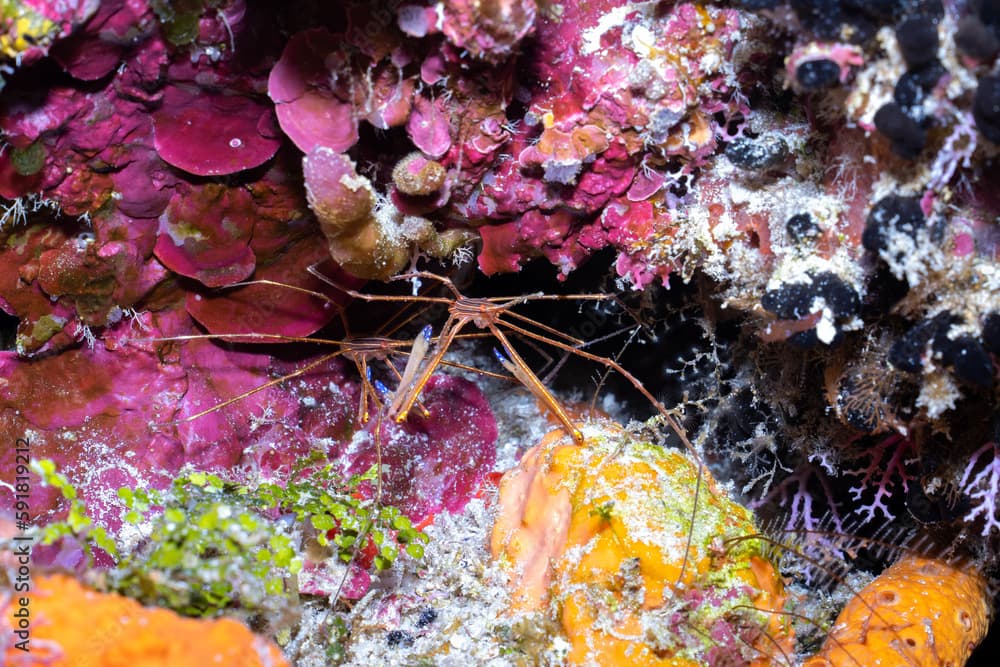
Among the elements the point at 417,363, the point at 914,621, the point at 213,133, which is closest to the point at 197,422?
the point at 417,363

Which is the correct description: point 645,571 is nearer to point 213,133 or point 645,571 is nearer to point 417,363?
point 417,363

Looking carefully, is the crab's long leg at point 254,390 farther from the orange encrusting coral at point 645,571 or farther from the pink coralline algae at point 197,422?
the orange encrusting coral at point 645,571

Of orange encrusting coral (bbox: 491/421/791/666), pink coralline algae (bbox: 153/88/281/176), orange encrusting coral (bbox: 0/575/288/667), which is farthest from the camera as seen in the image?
pink coralline algae (bbox: 153/88/281/176)

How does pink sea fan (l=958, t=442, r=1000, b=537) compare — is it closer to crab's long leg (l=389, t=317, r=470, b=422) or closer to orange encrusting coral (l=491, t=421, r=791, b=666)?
orange encrusting coral (l=491, t=421, r=791, b=666)

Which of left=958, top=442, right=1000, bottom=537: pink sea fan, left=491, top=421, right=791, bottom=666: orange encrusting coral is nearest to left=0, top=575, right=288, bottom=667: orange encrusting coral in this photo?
left=491, top=421, right=791, bottom=666: orange encrusting coral

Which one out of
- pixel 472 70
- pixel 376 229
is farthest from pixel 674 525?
pixel 472 70

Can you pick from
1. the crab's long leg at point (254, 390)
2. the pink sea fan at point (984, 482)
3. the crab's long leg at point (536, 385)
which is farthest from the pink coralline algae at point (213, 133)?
the pink sea fan at point (984, 482)

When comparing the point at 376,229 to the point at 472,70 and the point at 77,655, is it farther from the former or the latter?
the point at 77,655
